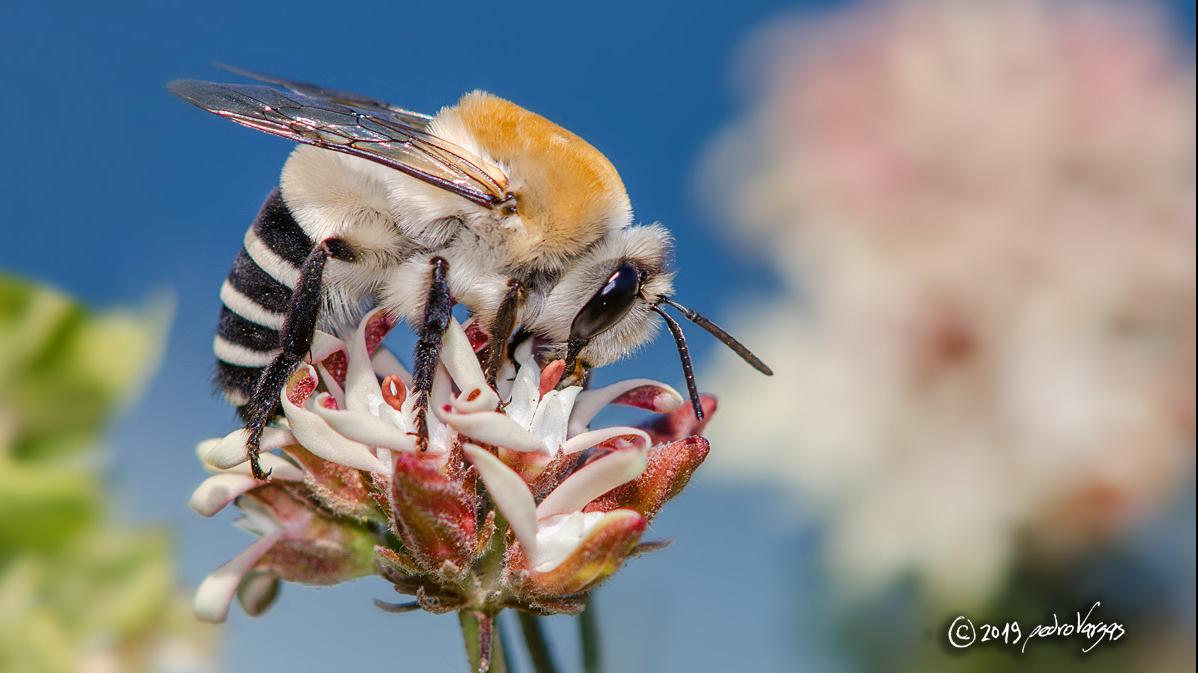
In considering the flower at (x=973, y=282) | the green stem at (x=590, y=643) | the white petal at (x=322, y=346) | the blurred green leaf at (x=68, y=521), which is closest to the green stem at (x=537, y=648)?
the green stem at (x=590, y=643)

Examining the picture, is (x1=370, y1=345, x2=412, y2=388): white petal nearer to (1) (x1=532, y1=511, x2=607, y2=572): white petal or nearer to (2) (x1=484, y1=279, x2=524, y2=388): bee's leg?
(2) (x1=484, y1=279, x2=524, y2=388): bee's leg

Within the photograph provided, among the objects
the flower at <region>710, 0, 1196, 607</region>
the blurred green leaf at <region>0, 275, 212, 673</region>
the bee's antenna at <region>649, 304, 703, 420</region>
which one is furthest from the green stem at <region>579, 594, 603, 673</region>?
the flower at <region>710, 0, 1196, 607</region>

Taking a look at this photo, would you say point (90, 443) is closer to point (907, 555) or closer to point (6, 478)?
point (6, 478)

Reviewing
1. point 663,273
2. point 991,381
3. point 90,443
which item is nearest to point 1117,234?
point 991,381

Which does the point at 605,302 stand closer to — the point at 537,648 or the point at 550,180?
the point at 550,180

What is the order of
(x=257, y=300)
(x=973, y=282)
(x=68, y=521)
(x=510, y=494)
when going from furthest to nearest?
(x=973, y=282) → (x=68, y=521) → (x=257, y=300) → (x=510, y=494)

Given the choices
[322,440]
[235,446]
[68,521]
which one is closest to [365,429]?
[322,440]
